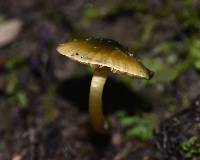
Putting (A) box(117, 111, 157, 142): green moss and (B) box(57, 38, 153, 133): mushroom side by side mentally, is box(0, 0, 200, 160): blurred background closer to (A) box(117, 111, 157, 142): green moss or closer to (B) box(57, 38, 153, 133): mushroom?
(A) box(117, 111, 157, 142): green moss

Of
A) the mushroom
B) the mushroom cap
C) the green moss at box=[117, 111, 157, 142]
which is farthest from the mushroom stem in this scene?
the green moss at box=[117, 111, 157, 142]

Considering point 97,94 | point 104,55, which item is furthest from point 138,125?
point 104,55

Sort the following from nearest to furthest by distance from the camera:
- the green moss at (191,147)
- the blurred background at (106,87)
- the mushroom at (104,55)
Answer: the mushroom at (104,55) < the green moss at (191,147) < the blurred background at (106,87)

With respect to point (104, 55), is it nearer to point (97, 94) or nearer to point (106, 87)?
point (97, 94)

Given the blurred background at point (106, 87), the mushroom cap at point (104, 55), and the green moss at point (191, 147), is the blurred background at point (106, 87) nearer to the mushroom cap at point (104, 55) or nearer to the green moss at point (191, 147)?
the green moss at point (191, 147)

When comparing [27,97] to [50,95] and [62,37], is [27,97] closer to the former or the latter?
[50,95]

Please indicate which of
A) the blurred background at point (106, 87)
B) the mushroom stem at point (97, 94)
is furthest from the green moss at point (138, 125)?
the mushroom stem at point (97, 94)

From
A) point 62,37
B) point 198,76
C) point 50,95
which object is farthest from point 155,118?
point 62,37
